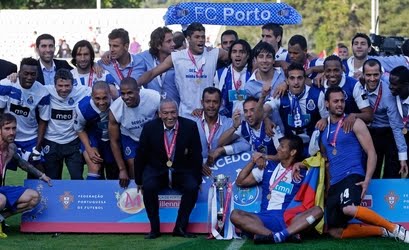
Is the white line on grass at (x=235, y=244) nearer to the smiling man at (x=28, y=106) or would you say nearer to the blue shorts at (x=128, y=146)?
the blue shorts at (x=128, y=146)

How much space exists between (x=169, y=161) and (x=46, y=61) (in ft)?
9.01

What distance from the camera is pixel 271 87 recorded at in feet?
40.3

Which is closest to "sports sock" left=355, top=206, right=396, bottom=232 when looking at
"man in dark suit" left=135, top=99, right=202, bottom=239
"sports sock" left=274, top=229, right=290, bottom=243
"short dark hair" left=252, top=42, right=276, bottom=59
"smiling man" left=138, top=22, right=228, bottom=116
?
"sports sock" left=274, top=229, right=290, bottom=243

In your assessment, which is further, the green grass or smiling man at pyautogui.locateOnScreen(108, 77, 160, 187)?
smiling man at pyautogui.locateOnScreen(108, 77, 160, 187)

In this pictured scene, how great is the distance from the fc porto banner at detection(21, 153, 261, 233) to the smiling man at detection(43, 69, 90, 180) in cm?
75

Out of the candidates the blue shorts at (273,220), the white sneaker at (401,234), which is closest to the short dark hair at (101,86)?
the blue shorts at (273,220)

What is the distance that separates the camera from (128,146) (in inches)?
487

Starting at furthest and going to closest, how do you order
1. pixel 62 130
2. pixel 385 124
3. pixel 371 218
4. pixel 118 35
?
1. pixel 118 35
2. pixel 62 130
3. pixel 385 124
4. pixel 371 218

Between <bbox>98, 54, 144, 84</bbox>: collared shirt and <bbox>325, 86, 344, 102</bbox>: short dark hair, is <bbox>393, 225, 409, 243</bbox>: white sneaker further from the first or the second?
<bbox>98, 54, 144, 84</bbox>: collared shirt

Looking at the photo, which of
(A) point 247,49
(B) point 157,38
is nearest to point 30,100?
(B) point 157,38

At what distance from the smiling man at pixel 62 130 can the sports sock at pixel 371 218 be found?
365 centimetres

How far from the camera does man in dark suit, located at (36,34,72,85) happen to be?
519 inches

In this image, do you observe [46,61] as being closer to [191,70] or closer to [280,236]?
[191,70]

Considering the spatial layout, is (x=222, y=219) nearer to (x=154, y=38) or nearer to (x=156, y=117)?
(x=156, y=117)
